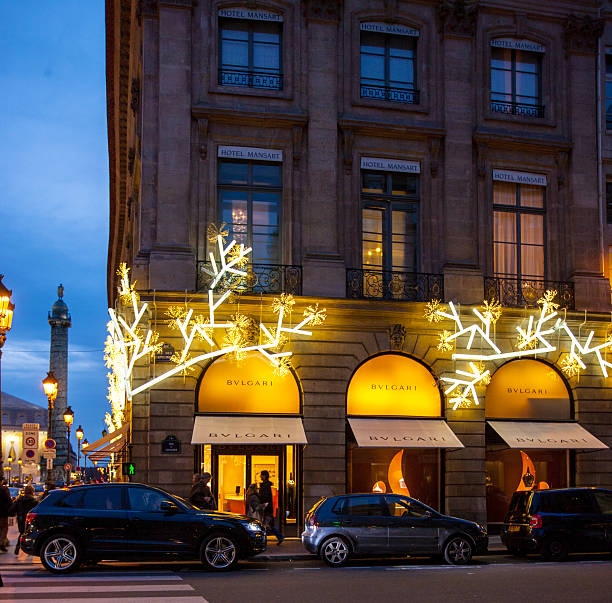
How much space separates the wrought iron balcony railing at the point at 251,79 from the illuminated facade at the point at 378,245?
0.07m

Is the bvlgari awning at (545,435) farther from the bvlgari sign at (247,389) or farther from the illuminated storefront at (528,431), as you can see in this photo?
the bvlgari sign at (247,389)

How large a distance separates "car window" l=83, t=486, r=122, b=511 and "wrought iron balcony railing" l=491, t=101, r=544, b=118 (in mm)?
17198

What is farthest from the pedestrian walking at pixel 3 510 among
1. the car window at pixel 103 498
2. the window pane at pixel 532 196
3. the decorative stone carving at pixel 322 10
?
the window pane at pixel 532 196

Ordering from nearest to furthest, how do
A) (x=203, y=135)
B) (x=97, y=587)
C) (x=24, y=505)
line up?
1. (x=97, y=587)
2. (x=24, y=505)
3. (x=203, y=135)

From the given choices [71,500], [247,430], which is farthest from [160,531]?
[247,430]

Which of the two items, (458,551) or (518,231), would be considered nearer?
(458,551)

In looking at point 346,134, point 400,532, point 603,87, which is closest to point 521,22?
point 603,87

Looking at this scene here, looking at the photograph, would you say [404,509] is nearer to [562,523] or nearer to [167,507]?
[562,523]

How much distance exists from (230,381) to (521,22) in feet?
47.2

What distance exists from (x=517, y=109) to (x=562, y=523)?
45.5ft

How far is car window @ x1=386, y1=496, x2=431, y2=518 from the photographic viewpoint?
62.8ft

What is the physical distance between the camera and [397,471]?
25.8 m

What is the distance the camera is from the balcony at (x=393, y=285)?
86.2 feet

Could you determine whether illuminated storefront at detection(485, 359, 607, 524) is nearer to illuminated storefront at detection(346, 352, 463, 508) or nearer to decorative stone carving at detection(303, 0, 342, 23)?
illuminated storefront at detection(346, 352, 463, 508)
